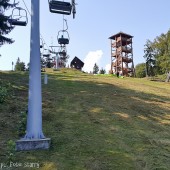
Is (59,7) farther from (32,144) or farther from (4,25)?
(4,25)

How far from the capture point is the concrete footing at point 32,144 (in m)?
8.69

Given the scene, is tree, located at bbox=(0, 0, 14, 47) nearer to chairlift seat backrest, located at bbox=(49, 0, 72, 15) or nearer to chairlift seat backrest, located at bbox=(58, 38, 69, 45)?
chairlift seat backrest, located at bbox=(58, 38, 69, 45)

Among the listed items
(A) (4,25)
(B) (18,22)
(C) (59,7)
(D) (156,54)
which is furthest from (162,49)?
(C) (59,7)

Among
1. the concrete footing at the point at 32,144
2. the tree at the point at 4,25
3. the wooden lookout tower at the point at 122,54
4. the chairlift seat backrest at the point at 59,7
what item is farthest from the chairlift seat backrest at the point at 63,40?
the wooden lookout tower at the point at 122,54

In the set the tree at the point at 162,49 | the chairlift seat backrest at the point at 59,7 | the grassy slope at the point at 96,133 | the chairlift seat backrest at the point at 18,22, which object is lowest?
the grassy slope at the point at 96,133

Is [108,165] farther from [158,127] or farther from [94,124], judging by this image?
[158,127]

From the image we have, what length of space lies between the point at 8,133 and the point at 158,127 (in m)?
5.67

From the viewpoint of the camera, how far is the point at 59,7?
11.5 metres

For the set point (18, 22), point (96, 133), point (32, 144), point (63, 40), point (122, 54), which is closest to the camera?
point (32, 144)

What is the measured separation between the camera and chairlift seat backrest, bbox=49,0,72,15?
1140 centimetres

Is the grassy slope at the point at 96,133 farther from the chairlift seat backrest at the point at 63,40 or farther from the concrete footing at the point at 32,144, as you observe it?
the chairlift seat backrest at the point at 63,40

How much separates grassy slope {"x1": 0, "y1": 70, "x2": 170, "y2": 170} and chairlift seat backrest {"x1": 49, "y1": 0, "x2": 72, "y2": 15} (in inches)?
152

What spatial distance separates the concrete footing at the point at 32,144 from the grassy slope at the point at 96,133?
22 cm

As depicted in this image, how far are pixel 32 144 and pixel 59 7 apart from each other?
5.13 metres
